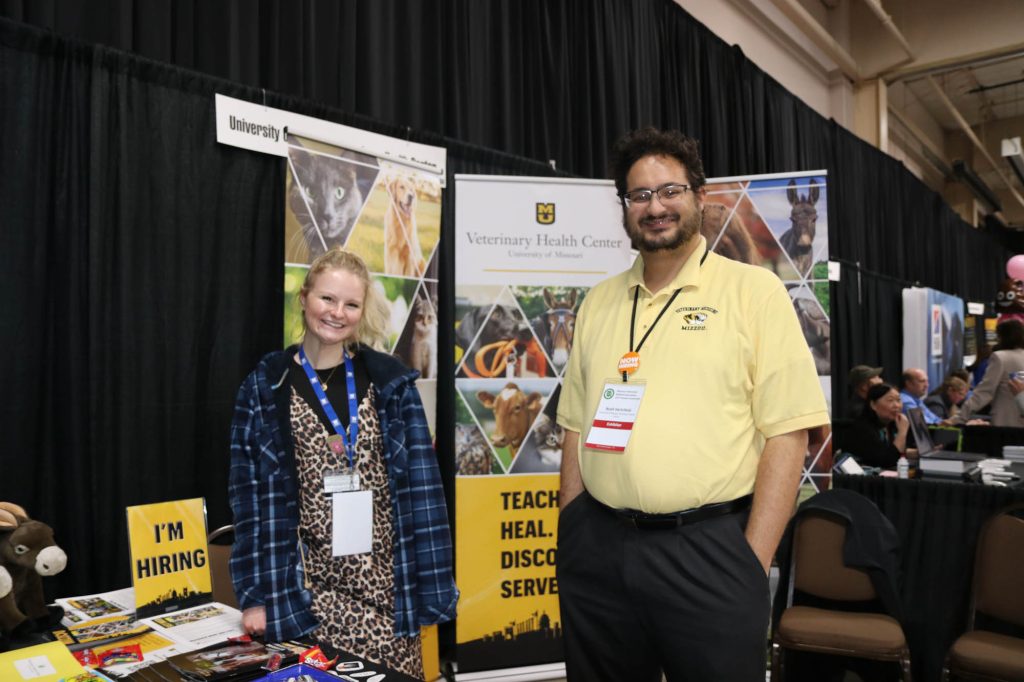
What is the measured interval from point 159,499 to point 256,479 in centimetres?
86

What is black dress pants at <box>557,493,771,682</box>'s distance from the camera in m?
1.50

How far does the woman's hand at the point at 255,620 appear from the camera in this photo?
1.71 meters

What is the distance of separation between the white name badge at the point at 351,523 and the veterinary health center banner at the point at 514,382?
1.36 meters

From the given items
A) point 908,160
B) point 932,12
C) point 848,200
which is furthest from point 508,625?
point 908,160

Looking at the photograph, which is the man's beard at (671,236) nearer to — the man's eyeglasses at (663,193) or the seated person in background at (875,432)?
the man's eyeglasses at (663,193)

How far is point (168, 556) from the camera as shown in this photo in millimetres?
1851

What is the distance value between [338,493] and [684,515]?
0.80 metres

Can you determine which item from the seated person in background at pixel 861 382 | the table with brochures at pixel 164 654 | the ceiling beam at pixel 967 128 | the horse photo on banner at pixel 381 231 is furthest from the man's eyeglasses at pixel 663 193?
the ceiling beam at pixel 967 128

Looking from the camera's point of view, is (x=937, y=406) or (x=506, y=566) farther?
(x=937, y=406)

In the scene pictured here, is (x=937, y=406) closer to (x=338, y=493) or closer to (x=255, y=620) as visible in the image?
(x=338, y=493)

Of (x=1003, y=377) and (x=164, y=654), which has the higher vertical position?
(x=1003, y=377)

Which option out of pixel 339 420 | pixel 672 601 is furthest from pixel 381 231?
pixel 672 601

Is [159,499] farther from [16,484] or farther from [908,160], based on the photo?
[908,160]

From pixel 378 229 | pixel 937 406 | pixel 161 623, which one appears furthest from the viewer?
pixel 937 406
